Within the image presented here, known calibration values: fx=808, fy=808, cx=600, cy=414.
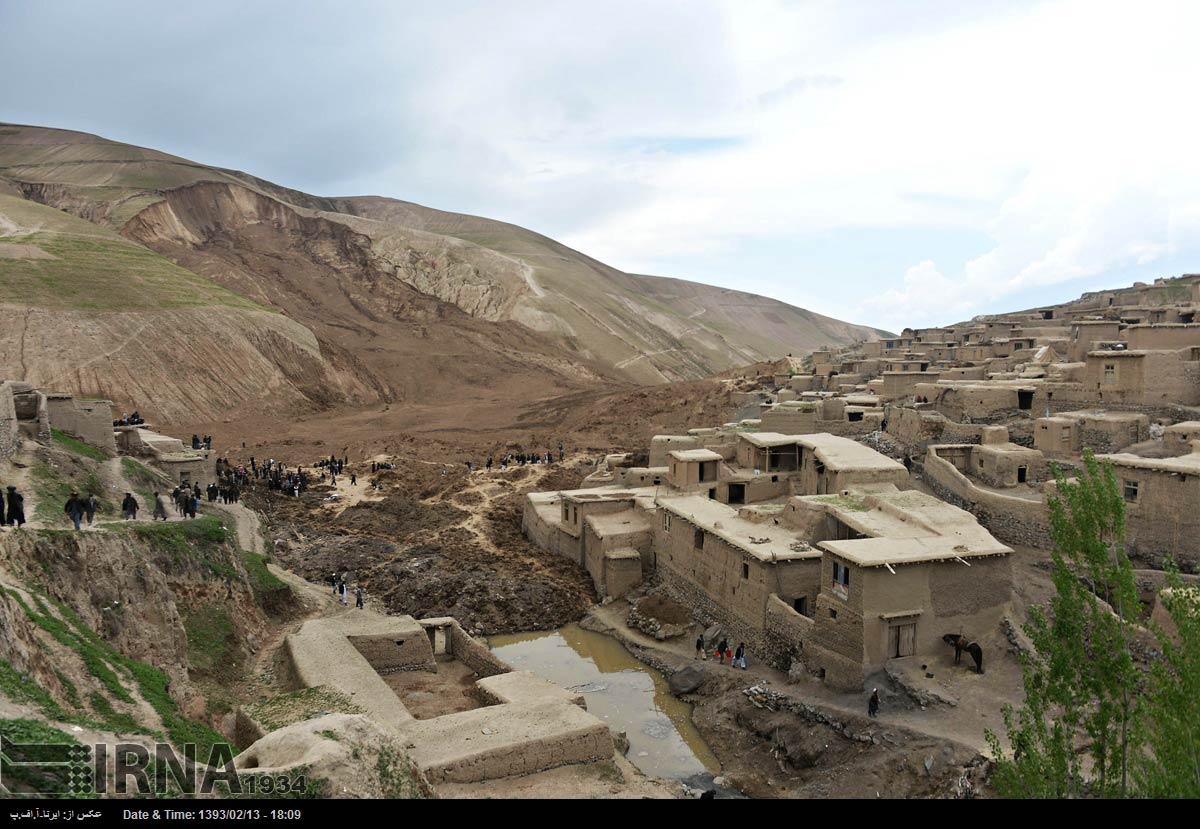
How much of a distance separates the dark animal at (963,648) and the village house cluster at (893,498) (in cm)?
20

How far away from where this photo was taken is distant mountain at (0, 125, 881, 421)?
50500 mm

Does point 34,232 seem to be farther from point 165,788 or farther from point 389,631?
point 165,788

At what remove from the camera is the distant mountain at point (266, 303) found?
5050 cm

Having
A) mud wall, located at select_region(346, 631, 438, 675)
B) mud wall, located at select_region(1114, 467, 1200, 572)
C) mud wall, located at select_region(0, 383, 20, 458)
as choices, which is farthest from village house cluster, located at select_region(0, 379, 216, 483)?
mud wall, located at select_region(1114, 467, 1200, 572)

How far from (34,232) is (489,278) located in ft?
144

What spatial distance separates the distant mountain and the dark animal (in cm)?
4593

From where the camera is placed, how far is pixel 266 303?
237ft

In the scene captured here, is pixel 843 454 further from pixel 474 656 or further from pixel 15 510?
pixel 15 510

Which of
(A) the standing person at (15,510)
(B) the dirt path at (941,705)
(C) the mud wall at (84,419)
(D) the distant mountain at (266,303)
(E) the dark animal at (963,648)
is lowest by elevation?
(B) the dirt path at (941,705)

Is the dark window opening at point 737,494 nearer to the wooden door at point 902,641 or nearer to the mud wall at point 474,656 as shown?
the wooden door at point 902,641

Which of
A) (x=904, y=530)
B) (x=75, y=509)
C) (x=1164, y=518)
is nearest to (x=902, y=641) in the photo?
(x=904, y=530)

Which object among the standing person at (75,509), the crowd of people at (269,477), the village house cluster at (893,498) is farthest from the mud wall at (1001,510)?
the crowd of people at (269,477)
